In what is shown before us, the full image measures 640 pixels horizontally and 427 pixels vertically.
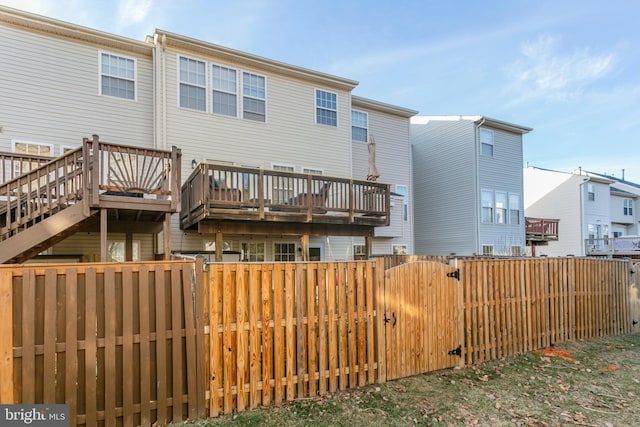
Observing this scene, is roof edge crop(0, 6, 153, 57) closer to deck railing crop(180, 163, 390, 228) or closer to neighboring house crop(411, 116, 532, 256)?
deck railing crop(180, 163, 390, 228)

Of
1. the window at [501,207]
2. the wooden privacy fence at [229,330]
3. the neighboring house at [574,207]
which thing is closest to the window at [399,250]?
the window at [501,207]

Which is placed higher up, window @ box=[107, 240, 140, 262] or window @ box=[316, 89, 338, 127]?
window @ box=[316, 89, 338, 127]

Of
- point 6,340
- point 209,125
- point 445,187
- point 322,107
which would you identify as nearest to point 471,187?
point 445,187

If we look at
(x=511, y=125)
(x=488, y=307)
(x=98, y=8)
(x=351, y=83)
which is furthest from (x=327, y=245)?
(x=511, y=125)

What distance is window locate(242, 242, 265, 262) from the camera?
11.0 metres

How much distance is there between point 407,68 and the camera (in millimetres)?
17312

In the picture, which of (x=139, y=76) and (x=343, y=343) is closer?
(x=343, y=343)

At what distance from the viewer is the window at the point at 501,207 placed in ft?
55.9

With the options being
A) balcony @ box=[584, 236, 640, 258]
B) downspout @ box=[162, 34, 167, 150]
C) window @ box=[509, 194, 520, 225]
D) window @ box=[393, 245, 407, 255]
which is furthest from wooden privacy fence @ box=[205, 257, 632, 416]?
balcony @ box=[584, 236, 640, 258]

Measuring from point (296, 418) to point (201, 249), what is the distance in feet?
25.2

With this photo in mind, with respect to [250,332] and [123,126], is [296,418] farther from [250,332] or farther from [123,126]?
[123,126]

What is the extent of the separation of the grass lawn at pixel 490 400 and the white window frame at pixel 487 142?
42.8ft

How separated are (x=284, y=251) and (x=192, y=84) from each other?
6155 mm

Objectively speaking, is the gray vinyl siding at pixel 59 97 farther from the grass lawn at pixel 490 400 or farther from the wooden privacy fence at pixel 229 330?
the grass lawn at pixel 490 400
